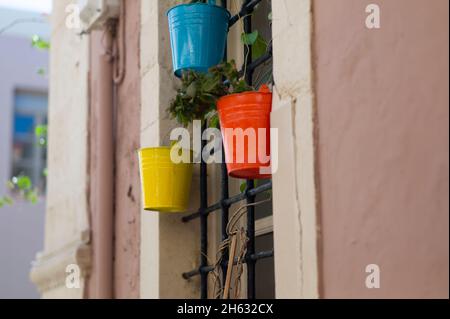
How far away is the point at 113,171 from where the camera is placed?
15.7 feet

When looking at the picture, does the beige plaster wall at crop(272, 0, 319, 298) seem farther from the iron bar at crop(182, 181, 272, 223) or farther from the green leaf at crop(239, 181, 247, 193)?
the green leaf at crop(239, 181, 247, 193)

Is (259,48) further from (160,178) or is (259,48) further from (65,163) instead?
(65,163)

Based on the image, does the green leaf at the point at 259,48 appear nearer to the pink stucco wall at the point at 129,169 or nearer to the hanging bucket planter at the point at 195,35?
the hanging bucket planter at the point at 195,35

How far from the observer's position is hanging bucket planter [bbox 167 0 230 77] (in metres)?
3.51

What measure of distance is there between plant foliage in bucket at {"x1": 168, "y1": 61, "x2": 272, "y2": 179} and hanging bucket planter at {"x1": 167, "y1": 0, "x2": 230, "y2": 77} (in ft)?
0.39

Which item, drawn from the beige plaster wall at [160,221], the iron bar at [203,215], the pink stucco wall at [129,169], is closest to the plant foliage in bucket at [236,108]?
the iron bar at [203,215]

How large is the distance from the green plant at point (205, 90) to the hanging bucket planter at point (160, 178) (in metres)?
0.26

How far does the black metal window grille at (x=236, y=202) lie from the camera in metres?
3.33

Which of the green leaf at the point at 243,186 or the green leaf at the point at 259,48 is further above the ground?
the green leaf at the point at 259,48
